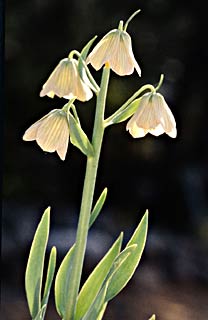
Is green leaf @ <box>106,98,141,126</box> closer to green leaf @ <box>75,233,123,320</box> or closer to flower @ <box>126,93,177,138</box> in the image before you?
flower @ <box>126,93,177,138</box>

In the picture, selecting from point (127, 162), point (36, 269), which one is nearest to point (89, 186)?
point (36, 269)

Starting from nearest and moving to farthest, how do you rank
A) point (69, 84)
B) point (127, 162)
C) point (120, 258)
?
point (69, 84) → point (120, 258) → point (127, 162)

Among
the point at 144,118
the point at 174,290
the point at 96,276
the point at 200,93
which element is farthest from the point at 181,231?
the point at 144,118

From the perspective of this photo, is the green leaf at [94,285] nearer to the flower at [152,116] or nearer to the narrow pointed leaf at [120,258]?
the narrow pointed leaf at [120,258]

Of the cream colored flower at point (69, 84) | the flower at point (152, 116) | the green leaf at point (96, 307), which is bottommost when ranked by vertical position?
the green leaf at point (96, 307)

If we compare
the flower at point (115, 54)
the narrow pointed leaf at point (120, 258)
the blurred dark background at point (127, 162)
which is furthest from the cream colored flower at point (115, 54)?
the blurred dark background at point (127, 162)

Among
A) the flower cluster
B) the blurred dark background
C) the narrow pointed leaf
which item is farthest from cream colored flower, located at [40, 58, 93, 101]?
the blurred dark background

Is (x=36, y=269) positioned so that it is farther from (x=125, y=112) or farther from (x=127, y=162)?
(x=127, y=162)
